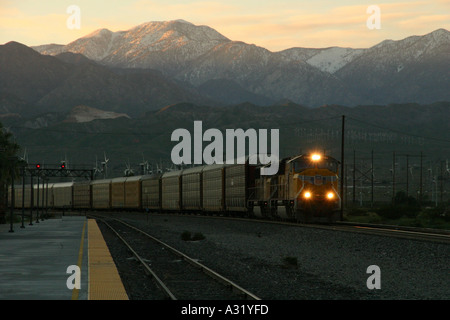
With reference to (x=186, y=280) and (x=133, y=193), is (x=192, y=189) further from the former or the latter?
(x=186, y=280)

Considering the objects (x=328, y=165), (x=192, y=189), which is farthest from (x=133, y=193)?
(x=328, y=165)

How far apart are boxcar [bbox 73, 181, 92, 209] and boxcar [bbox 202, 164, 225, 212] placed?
51775 mm

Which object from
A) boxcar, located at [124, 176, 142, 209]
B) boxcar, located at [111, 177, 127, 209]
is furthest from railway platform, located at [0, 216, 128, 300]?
boxcar, located at [111, 177, 127, 209]

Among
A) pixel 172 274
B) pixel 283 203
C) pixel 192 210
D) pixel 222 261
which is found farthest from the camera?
pixel 192 210

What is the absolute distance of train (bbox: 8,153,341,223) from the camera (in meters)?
46.0

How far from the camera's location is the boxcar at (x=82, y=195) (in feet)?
395

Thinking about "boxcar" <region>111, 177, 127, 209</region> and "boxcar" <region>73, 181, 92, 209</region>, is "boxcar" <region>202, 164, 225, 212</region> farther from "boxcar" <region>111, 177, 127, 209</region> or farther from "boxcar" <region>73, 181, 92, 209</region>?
"boxcar" <region>73, 181, 92, 209</region>

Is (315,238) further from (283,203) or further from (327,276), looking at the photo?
(327,276)

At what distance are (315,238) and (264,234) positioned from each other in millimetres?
6440

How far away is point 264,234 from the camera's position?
143 ft

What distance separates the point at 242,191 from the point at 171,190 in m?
27.3

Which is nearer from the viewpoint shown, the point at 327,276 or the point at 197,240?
the point at 327,276

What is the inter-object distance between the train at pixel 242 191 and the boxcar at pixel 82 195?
585 centimetres
